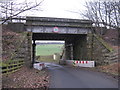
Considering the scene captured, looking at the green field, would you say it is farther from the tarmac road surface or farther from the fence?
the tarmac road surface

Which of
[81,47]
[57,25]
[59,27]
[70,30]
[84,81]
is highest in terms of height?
[57,25]

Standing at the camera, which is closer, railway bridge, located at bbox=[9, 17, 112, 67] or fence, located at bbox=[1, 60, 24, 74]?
fence, located at bbox=[1, 60, 24, 74]

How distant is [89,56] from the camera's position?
17.4 m

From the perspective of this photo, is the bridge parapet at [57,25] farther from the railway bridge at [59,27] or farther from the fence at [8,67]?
the fence at [8,67]

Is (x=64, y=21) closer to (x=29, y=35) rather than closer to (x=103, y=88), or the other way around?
(x=29, y=35)

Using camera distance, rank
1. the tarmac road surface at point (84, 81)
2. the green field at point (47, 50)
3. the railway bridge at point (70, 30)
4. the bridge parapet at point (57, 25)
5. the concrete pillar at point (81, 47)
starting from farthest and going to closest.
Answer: the green field at point (47, 50), the concrete pillar at point (81, 47), the bridge parapet at point (57, 25), the railway bridge at point (70, 30), the tarmac road surface at point (84, 81)

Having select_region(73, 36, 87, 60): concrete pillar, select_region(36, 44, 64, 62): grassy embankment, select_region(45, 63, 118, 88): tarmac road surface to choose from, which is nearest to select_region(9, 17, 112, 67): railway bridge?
select_region(73, 36, 87, 60): concrete pillar

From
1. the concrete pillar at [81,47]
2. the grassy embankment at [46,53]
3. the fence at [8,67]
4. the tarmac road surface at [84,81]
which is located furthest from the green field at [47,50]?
the tarmac road surface at [84,81]

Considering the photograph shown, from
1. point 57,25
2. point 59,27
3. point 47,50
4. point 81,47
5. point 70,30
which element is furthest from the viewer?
point 47,50

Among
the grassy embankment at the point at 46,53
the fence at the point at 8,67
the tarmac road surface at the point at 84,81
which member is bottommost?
the grassy embankment at the point at 46,53

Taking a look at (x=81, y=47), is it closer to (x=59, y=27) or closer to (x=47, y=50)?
(x=59, y=27)

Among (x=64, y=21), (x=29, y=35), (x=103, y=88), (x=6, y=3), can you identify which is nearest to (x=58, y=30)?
(x=64, y=21)

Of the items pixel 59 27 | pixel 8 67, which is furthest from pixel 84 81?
pixel 59 27

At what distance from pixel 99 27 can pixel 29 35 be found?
10.2m
